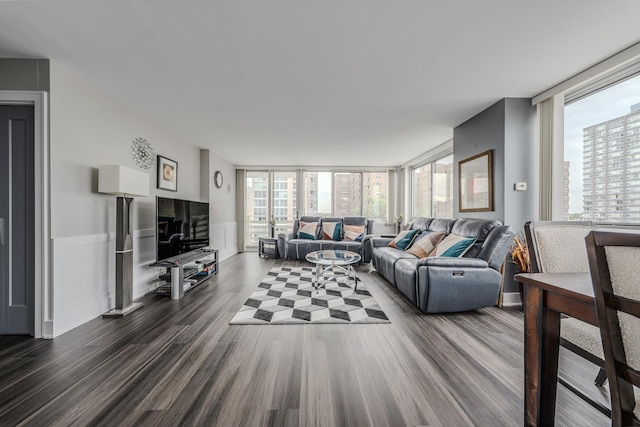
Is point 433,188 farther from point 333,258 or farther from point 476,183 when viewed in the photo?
point 333,258

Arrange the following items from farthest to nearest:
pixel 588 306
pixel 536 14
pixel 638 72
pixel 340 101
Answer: pixel 340 101
pixel 638 72
pixel 536 14
pixel 588 306

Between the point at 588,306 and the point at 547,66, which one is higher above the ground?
the point at 547,66

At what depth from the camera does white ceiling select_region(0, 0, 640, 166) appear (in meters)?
1.61

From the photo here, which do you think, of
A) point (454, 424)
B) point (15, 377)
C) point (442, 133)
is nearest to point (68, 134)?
point (15, 377)

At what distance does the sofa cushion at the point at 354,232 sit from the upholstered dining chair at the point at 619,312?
4.97m

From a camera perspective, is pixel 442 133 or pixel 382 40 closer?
pixel 382 40

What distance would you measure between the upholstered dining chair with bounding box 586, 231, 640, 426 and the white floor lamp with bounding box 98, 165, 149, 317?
10.8ft

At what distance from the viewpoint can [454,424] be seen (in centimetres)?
127

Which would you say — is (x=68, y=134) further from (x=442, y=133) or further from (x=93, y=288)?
(x=442, y=133)

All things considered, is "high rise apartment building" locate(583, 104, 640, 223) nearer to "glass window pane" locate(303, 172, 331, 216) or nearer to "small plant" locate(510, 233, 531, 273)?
"small plant" locate(510, 233, 531, 273)

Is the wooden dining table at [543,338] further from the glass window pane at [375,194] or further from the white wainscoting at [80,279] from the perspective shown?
the glass window pane at [375,194]

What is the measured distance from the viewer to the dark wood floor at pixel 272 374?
1.33 meters

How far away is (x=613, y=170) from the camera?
7.38 feet

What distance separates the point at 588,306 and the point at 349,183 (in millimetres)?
6244
